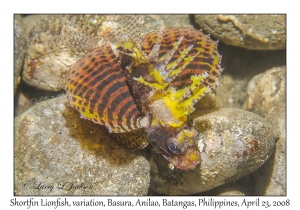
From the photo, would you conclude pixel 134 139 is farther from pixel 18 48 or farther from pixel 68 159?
pixel 18 48

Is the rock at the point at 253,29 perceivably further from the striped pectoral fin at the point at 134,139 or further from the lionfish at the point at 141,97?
the striped pectoral fin at the point at 134,139

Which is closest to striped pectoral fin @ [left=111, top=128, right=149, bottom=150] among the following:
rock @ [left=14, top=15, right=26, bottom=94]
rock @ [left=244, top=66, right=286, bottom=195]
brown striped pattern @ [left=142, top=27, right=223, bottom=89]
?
brown striped pattern @ [left=142, top=27, right=223, bottom=89]

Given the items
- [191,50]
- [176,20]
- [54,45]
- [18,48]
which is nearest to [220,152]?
[191,50]

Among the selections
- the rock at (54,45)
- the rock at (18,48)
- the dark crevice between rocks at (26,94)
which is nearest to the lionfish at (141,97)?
the rock at (54,45)

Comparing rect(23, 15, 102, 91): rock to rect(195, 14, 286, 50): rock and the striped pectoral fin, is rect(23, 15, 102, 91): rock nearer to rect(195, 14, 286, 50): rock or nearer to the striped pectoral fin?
the striped pectoral fin

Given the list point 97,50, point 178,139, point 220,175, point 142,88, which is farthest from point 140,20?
point 220,175
